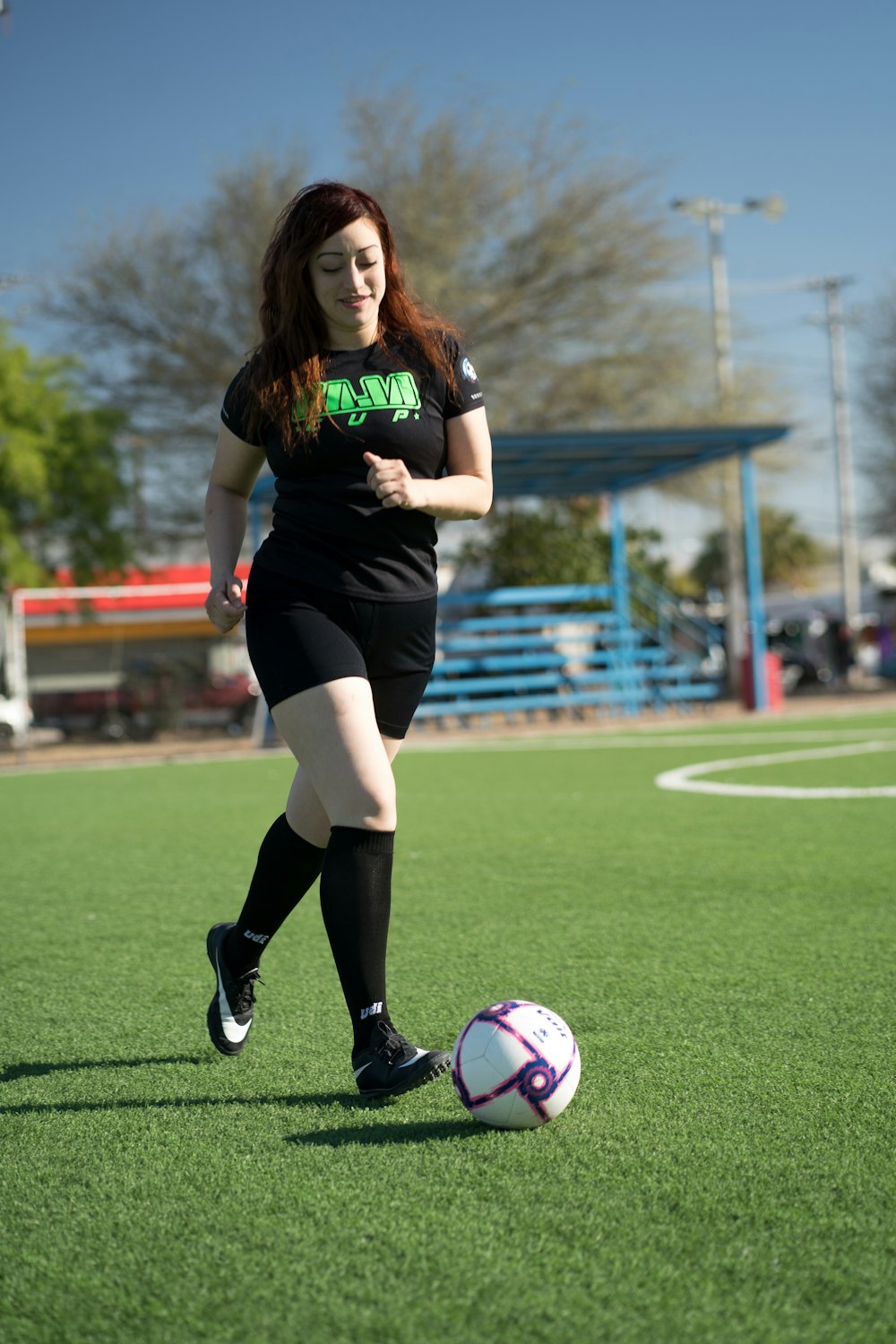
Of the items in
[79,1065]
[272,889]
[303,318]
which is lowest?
[79,1065]

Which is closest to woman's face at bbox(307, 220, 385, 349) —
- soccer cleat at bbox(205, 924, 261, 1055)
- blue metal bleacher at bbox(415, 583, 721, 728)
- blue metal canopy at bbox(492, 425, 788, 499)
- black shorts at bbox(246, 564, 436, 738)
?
black shorts at bbox(246, 564, 436, 738)

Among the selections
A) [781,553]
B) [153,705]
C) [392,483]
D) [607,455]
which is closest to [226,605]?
[392,483]

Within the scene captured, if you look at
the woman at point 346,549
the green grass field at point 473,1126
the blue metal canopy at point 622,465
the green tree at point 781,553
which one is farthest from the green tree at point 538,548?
the green tree at point 781,553

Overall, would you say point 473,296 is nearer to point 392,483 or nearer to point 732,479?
point 732,479

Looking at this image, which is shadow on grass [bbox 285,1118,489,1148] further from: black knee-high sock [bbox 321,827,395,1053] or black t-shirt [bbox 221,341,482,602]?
black t-shirt [bbox 221,341,482,602]

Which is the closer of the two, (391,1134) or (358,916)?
(391,1134)

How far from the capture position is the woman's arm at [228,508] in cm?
335

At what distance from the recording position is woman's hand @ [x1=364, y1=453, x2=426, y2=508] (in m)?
2.96

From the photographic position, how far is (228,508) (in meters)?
3.48

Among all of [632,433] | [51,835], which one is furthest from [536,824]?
[632,433]

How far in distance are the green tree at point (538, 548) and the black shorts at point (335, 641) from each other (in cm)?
1774

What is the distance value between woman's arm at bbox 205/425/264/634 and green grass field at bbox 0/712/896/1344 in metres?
1.21

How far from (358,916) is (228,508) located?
113cm

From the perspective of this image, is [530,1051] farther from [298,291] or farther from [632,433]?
[632,433]
